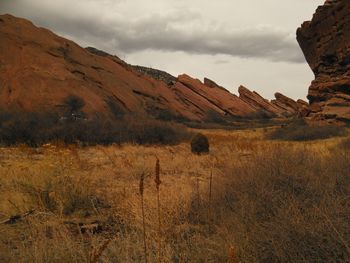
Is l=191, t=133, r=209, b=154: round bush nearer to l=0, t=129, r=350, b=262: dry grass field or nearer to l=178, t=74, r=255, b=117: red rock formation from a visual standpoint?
l=0, t=129, r=350, b=262: dry grass field

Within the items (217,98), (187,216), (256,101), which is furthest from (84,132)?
(256,101)

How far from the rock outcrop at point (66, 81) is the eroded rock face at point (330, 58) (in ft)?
38.5

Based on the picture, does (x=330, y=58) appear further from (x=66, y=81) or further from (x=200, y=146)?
(x=200, y=146)

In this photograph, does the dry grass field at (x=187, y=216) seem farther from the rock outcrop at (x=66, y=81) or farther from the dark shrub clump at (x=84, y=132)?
the rock outcrop at (x=66, y=81)

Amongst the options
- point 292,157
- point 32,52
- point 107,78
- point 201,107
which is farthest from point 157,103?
point 292,157

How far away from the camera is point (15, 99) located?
73.7 ft

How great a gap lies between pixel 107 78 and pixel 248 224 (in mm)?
28246

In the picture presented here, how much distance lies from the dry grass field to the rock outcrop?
1617cm

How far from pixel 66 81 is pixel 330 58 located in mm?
18268

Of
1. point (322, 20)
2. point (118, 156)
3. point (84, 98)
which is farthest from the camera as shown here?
point (322, 20)

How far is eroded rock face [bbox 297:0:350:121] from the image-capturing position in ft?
86.3

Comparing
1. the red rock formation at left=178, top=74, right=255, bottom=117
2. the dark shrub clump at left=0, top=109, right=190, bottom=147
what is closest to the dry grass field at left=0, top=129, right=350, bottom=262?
the dark shrub clump at left=0, top=109, right=190, bottom=147

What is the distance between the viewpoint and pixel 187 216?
15.8 ft

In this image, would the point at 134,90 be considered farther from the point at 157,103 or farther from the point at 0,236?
the point at 0,236
